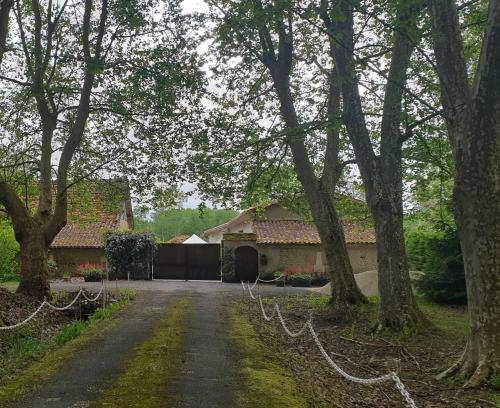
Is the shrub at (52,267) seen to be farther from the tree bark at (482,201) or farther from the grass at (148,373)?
A: the tree bark at (482,201)

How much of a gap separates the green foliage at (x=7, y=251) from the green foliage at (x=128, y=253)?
4840 mm

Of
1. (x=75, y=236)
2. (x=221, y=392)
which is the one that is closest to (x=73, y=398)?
(x=221, y=392)

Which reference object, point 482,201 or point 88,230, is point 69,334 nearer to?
point 482,201

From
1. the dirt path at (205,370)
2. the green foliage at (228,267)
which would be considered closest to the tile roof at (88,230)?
the green foliage at (228,267)

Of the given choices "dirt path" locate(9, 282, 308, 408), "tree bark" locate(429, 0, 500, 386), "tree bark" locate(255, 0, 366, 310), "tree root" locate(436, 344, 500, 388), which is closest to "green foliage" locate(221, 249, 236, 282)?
"tree bark" locate(255, 0, 366, 310)

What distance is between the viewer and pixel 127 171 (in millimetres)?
17297

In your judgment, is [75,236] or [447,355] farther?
[75,236]

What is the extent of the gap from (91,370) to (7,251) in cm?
2207

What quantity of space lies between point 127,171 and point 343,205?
30.8ft

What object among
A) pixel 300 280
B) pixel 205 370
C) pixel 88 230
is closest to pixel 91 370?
pixel 205 370

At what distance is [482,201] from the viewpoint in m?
6.93

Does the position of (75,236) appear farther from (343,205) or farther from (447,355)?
(447,355)

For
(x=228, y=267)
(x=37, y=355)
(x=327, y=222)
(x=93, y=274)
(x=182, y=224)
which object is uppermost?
(x=182, y=224)

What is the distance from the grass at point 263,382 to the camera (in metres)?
6.07
